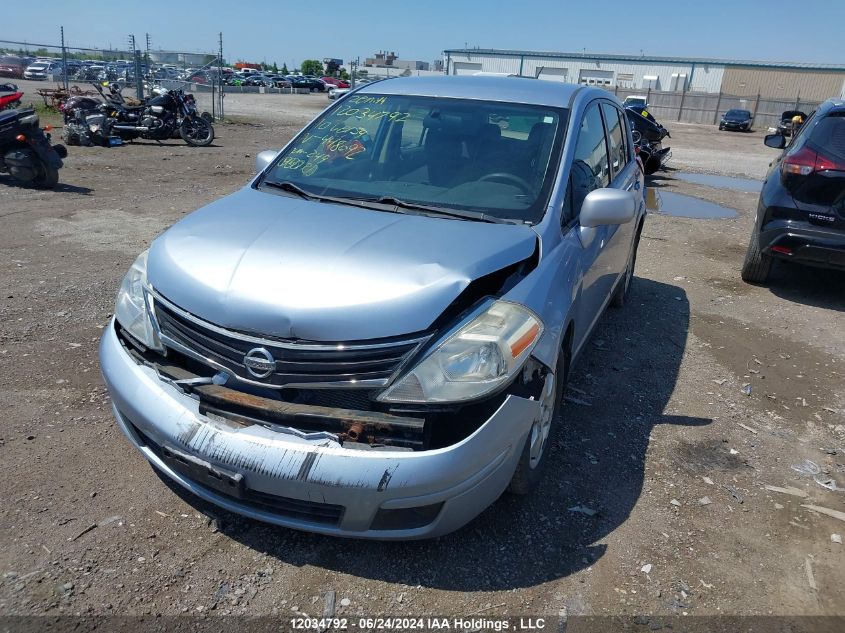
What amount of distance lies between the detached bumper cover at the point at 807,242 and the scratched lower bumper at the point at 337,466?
459 cm

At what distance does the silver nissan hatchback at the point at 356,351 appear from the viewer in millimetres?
2441

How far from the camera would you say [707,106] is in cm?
4703

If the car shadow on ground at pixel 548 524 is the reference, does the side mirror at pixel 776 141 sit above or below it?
above

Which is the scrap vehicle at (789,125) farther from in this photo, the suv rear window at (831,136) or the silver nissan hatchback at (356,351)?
the silver nissan hatchback at (356,351)

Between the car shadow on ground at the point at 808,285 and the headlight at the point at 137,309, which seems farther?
the car shadow on ground at the point at 808,285

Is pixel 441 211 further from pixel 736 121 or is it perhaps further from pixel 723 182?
pixel 736 121

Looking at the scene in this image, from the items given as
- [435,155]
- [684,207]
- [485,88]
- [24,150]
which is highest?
[485,88]

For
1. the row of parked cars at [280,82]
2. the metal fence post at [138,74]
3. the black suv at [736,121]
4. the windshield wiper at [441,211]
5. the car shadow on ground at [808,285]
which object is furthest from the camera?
the row of parked cars at [280,82]

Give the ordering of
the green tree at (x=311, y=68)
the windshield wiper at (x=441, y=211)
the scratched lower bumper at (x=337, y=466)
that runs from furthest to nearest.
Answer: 1. the green tree at (x=311, y=68)
2. the windshield wiper at (x=441, y=211)
3. the scratched lower bumper at (x=337, y=466)

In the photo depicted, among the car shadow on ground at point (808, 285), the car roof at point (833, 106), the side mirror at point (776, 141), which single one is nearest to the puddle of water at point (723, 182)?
the side mirror at point (776, 141)

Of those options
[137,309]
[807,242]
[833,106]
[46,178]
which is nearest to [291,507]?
[137,309]

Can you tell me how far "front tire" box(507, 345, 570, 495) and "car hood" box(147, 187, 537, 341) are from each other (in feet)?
2.18

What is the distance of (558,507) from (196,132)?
15.0m

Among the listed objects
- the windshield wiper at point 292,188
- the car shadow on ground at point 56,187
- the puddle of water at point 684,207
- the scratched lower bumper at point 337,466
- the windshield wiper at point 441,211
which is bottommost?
the car shadow on ground at point 56,187
